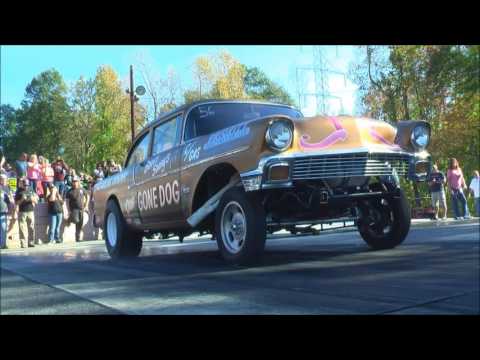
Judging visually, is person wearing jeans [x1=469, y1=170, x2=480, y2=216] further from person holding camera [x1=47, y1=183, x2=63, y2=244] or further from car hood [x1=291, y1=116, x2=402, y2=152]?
person holding camera [x1=47, y1=183, x2=63, y2=244]

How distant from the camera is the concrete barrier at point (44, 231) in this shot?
12931 millimetres

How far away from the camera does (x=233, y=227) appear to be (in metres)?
5.00

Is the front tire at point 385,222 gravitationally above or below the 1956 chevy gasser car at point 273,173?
below

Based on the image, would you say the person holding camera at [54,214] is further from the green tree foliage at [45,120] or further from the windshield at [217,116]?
the windshield at [217,116]

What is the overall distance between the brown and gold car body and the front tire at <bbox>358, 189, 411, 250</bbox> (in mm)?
476

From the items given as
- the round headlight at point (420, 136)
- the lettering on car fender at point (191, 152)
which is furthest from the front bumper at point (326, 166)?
the lettering on car fender at point (191, 152)

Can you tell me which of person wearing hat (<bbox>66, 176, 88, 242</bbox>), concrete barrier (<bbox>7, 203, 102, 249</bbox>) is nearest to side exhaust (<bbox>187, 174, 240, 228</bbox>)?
person wearing hat (<bbox>66, 176, 88, 242</bbox>)

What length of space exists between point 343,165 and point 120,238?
3908 mm

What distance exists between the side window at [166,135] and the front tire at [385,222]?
2.35 metres

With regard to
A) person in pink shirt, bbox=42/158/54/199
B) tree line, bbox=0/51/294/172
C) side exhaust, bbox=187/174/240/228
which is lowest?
side exhaust, bbox=187/174/240/228

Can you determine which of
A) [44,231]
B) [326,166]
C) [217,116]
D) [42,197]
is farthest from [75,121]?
[326,166]

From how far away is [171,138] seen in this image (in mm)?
6277

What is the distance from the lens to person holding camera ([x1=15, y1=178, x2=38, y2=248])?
12.5m
